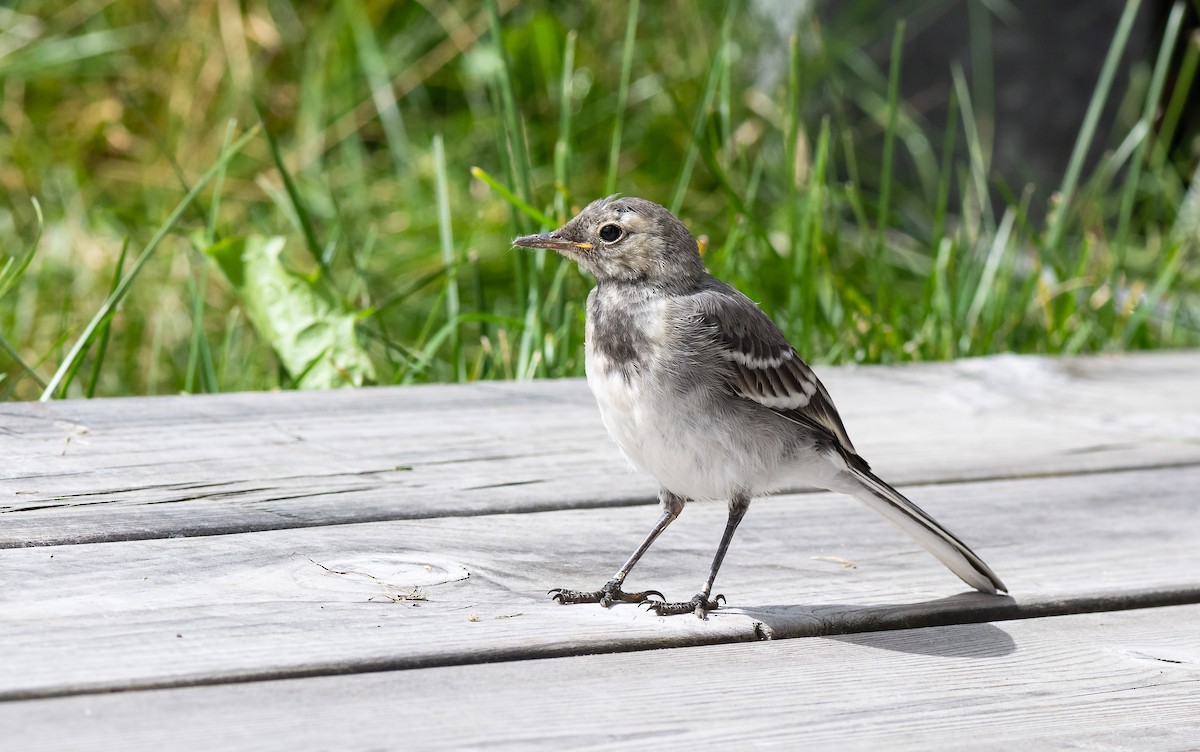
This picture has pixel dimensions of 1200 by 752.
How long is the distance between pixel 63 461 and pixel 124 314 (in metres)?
2.59

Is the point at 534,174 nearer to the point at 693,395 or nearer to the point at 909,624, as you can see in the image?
the point at 693,395

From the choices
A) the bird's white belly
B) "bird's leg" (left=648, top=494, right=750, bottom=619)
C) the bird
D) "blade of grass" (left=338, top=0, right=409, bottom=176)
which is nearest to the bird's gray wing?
the bird

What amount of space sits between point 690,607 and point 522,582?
0.92 feet

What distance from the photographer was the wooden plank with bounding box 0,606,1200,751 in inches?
59.8

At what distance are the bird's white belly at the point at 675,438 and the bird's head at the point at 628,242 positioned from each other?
27cm

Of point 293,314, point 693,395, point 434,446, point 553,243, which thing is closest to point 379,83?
point 293,314

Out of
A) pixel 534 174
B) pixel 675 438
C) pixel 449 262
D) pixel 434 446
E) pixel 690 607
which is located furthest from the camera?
pixel 534 174

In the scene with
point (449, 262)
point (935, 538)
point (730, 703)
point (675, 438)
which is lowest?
point (730, 703)

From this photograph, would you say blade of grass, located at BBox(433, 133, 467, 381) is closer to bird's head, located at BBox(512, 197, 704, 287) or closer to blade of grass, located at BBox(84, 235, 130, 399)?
blade of grass, located at BBox(84, 235, 130, 399)

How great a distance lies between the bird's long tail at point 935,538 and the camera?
2.16 meters

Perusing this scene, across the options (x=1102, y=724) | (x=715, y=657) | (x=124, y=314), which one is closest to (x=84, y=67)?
(x=124, y=314)

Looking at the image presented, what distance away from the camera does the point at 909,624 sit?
209 centimetres

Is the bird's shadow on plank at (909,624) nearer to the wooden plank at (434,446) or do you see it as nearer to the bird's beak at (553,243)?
the wooden plank at (434,446)

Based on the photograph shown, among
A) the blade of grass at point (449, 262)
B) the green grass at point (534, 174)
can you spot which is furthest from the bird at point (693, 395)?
the green grass at point (534, 174)
